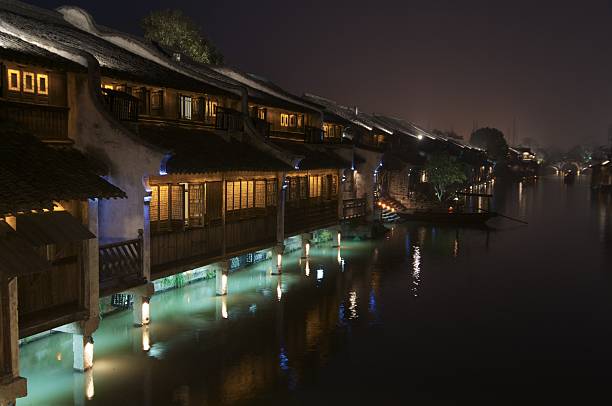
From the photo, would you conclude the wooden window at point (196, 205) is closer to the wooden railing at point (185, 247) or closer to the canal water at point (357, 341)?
the wooden railing at point (185, 247)

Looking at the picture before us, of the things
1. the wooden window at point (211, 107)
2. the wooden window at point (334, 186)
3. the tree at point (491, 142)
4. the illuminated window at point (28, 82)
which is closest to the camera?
the illuminated window at point (28, 82)

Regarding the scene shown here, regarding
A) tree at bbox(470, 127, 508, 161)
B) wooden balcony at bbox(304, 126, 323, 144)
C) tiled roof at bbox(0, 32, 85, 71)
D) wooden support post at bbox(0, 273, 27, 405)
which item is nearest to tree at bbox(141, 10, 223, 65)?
wooden balcony at bbox(304, 126, 323, 144)

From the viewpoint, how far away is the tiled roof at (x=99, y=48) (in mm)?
24422

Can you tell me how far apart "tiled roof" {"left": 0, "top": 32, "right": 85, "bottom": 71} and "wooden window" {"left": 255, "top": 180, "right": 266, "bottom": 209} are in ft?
46.6

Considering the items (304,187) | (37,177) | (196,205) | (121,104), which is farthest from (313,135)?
(37,177)

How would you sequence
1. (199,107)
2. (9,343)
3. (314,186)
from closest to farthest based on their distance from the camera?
(9,343), (199,107), (314,186)

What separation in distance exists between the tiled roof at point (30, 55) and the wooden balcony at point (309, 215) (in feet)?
55.9

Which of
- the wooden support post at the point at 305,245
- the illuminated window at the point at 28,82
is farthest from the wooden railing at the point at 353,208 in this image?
the illuminated window at the point at 28,82

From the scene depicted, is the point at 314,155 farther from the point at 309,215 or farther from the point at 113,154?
the point at 113,154

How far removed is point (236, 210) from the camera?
31141 mm

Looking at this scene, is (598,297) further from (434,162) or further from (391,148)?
(391,148)

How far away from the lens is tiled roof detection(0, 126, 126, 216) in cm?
1429

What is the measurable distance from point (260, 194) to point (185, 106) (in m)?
6.41

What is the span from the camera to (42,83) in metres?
19.6
